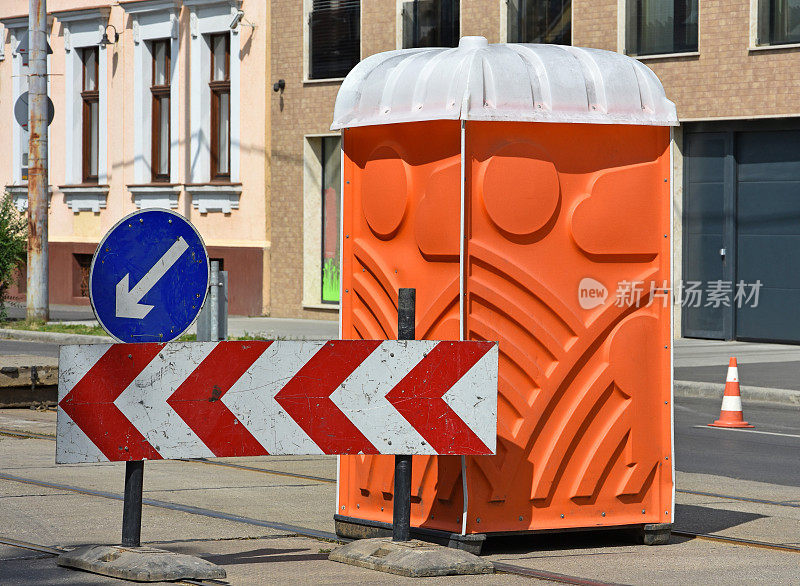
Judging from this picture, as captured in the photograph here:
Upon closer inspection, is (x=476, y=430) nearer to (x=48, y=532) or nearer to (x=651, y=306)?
(x=651, y=306)

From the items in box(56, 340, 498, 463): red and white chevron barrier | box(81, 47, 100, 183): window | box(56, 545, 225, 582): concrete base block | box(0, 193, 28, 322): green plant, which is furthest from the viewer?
box(81, 47, 100, 183): window

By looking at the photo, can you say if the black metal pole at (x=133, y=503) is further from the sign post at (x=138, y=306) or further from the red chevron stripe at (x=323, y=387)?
the red chevron stripe at (x=323, y=387)

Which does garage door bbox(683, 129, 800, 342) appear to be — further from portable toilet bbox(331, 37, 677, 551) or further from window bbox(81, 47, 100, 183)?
portable toilet bbox(331, 37, 677, 551)

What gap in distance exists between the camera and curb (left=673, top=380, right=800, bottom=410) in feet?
50.0

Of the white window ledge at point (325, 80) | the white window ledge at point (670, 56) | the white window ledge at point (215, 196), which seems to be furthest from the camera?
the white window ledge at point (215, 196)

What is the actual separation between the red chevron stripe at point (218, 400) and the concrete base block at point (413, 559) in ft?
2.34

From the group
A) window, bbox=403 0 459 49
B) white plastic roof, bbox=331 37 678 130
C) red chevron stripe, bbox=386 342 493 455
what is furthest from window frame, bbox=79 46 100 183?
red chevron stripe, bbox=386 342 493 455

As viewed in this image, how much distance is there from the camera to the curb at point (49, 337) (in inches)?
884

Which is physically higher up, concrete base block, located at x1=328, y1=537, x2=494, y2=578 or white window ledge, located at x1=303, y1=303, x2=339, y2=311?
white window ledge, located at x1=303, y1=303, x2=339, y2=311

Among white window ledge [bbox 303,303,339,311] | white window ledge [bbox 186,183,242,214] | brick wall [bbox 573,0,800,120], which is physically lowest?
white window ledge [bbox 303,303,339,311]

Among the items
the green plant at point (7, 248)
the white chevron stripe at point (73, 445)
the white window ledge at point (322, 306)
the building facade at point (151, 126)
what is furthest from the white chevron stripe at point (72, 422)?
the building facade at point (151, 126)

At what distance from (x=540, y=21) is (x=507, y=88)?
1760 cm

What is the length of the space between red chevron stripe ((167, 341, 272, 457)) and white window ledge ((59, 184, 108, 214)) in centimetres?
2473

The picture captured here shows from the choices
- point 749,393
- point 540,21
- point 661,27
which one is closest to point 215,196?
point 540,21
